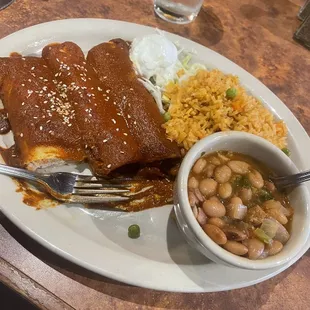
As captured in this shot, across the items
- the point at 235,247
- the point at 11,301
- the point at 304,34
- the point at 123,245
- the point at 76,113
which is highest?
the point at 304,34

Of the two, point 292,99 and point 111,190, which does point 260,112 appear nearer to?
point 292,99

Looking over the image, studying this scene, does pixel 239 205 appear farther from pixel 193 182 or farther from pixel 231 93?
pixel 231 93

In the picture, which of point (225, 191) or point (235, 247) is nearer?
point (235, 247)

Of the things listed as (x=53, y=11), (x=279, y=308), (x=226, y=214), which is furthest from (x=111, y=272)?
(x=53, y=11)

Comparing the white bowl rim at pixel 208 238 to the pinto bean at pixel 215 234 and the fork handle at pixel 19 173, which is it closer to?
the pinto bean at pixel 215 234

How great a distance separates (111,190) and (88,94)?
34 centimetres

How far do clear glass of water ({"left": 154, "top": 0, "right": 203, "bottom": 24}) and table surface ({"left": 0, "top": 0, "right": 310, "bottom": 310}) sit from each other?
36 mm

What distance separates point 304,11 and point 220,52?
667mm

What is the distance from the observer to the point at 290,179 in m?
1.32

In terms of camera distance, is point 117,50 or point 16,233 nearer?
point 16,233

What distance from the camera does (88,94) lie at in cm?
148

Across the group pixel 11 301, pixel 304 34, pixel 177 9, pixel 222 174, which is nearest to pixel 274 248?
pixel 222 174

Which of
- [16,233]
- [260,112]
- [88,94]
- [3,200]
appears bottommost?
[16,233]

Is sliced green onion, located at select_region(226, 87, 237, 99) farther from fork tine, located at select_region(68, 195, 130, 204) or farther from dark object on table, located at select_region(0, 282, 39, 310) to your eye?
dark object on table, located at select_region(0, 282, 39, 310)
